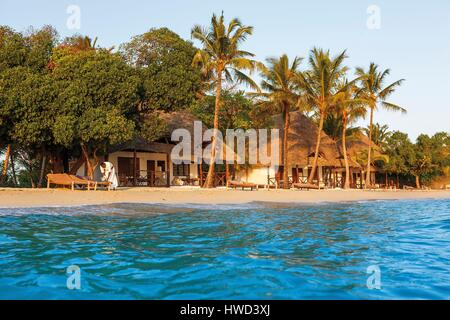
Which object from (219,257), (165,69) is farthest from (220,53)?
(219,257)

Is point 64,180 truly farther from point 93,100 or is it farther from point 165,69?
point 165,69

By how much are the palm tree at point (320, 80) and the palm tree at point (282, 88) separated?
667mm

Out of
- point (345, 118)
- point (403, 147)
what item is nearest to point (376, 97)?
point (345, 118)

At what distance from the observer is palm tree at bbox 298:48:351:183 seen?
26703mm

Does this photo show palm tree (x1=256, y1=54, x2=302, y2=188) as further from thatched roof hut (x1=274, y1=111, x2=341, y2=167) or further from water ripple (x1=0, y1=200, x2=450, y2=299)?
water ripple (x1=0, y1=200, x2=450, y2=299)

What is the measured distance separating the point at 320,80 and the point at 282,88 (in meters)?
2.43

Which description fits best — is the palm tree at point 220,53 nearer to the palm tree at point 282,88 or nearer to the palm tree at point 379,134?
the palm tree at point 282,88

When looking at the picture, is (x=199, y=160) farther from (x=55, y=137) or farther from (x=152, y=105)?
(x=55, y=137)

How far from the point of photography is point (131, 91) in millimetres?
20766

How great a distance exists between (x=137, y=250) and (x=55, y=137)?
1405 centimetres

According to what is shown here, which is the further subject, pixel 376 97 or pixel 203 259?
pixel 376 97

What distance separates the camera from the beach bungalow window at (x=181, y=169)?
2866 cm

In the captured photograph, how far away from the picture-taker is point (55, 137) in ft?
61.0
